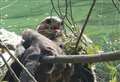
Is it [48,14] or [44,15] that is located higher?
[48,14]

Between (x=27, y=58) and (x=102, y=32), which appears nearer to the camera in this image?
(x=27, y=58)

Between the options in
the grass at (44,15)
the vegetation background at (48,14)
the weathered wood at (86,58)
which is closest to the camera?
the weathered wood at (86,58)

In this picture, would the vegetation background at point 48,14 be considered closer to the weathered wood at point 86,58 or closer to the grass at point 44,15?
the grass at point 44,15

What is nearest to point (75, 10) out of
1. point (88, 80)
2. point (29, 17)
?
point (29, 17)

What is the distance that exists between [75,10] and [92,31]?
4.95 metres

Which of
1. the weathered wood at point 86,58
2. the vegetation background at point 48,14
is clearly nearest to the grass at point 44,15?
the vegetation background at point 48,14

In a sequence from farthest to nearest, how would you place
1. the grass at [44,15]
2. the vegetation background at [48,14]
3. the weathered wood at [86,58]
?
the grass at [44,15] < the vegetation background at [48,14] < the weathered wood at [86,58]

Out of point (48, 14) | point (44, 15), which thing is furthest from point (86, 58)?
point (44, 15)

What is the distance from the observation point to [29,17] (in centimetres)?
2005

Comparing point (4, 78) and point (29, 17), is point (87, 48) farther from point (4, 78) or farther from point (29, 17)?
point (29, 17)

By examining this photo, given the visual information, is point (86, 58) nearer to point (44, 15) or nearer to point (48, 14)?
point (48, 14)

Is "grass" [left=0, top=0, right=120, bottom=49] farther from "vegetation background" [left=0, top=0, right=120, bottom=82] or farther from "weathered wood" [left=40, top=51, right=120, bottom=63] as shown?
"weathered wood" [left=40, top=51, right=120, bottom=63]

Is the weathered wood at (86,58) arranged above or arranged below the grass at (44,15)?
above

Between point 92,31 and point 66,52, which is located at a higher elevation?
point 66,52
